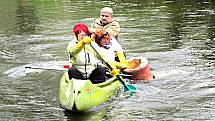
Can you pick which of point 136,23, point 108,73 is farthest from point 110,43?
point 136,23

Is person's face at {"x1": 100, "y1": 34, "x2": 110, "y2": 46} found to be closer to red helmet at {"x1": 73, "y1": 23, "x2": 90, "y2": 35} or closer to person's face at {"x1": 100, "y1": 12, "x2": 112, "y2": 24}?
person's face at {"x1": 100, "y1": 12, "x2": 112, "y2": 24}

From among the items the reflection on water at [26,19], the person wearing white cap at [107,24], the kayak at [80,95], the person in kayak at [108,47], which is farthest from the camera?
the reflection on water at [26,19]

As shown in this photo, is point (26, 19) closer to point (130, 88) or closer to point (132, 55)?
point (132, 55)

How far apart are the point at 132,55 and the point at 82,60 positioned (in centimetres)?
442

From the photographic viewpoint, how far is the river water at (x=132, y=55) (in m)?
8.08

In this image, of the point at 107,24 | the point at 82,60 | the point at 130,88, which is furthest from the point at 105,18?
the point at 82,60

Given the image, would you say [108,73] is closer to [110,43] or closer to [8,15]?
[110,43]

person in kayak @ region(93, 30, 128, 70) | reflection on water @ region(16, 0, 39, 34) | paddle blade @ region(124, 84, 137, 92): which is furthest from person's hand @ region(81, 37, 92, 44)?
reflection on water @ region(16, 0, 39, 34)

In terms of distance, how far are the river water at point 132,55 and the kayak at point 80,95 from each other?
0.14m

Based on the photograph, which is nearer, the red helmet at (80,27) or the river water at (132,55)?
the river water at (132,55)

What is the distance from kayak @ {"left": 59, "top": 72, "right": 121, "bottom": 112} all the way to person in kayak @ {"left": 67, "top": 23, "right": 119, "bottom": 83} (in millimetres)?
237

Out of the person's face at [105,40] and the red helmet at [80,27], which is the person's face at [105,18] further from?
the red helmet at [80,27]

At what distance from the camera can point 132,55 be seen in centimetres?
1284

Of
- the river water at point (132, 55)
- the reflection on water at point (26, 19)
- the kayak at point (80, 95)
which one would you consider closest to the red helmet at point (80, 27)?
the kayak at point (80, 95)
